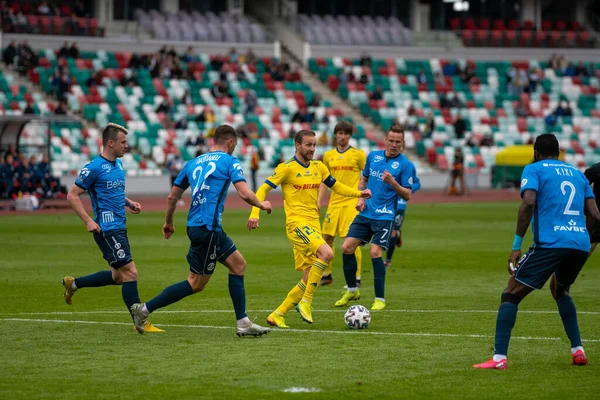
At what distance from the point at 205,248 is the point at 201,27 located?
44.0m

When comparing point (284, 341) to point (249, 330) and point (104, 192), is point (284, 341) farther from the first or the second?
point (104, 192)

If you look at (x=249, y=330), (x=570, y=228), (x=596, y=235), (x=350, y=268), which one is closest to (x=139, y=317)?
(x=249, y=330)

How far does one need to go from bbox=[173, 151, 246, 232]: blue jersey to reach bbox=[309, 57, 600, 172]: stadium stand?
131ft

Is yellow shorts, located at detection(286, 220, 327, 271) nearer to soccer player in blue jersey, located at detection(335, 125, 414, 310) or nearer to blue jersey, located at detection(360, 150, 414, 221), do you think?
soccer player in blue jersey, located at detection(335, 125, 414, 310)

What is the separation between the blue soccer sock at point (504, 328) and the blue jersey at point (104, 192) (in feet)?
14.2

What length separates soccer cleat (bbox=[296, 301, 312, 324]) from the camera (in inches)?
473

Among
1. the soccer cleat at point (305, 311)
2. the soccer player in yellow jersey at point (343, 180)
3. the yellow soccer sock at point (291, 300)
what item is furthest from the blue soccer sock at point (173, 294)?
the soccer player in yellow jersey at point (343, 180)

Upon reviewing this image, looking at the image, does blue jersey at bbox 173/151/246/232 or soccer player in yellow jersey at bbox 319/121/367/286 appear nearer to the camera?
blue jersey at bbox 173/151/246/232

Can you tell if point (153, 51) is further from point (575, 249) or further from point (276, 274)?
point (575, 249)

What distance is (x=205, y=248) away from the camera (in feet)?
36.0

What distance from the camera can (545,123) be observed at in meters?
55.9

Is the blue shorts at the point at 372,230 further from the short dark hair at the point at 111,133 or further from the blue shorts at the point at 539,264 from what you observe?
the blue shorts at the point at 539,264

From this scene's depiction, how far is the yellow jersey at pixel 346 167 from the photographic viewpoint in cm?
1575

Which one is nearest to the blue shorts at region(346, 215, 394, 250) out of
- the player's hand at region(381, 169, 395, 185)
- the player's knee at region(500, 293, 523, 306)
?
the player's hand at region(381, 169, 395, 185)
